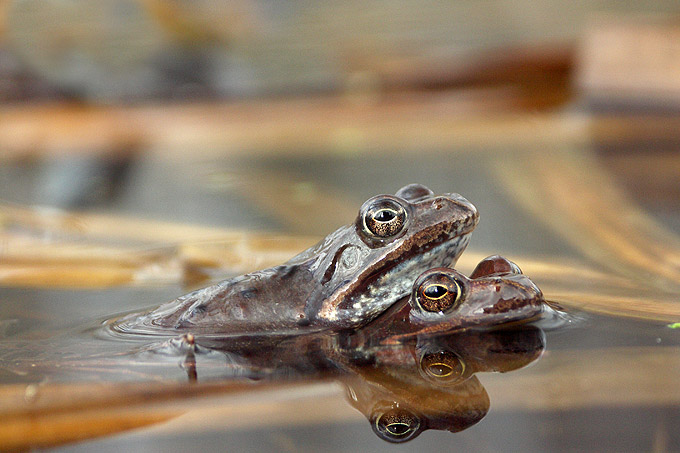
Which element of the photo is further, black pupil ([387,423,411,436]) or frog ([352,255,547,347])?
frog ([352,255,547,347])

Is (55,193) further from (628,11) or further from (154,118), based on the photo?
(628,11)

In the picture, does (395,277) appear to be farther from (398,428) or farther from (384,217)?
(398,428)

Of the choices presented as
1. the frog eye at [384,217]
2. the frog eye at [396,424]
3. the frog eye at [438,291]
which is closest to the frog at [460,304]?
the frog eye at [438,291]

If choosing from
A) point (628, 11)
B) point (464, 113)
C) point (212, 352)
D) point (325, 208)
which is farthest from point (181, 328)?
point (628, 11)

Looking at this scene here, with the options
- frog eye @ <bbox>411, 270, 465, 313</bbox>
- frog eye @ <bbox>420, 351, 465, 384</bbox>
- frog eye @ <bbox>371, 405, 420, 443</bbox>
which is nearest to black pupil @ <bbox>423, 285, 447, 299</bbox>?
frog eye @ <bbox>411, 270, 465, 313</bbox>

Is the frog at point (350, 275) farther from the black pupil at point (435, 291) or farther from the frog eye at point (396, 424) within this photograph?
the frog eye at point (396, 424)

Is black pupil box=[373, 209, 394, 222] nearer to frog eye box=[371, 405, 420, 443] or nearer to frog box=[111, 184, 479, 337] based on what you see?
frog box=[111, 184, 479, 337]

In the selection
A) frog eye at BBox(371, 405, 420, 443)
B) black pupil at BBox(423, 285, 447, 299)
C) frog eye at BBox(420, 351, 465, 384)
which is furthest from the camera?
black pupil at BBox(423, 285, 447, 299)
